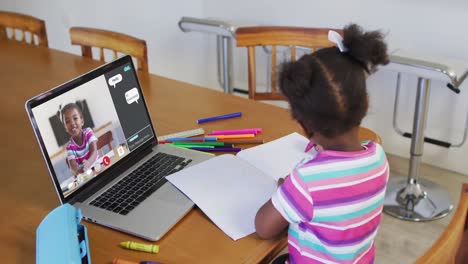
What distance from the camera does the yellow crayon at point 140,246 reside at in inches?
39.9

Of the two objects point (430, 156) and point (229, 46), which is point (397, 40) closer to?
point (430, 156)

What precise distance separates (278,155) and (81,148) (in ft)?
1.58

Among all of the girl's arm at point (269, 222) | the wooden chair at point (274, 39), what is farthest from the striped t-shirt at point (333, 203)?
the wooden chair at point (274, 39)

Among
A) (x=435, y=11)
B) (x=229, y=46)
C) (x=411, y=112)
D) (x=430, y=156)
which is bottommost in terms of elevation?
(x=430, y=156)

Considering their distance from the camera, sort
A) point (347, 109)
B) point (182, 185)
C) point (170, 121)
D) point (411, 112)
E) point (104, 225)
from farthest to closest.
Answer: point (411, 112)
point (170, 121)
point (182, 185)
point (104, 225)
point (347, 109)

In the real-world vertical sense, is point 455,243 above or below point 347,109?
below

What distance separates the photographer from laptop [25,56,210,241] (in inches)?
42.6

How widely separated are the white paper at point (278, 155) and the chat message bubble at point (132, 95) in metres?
0.29

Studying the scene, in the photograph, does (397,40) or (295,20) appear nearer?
(397,40)

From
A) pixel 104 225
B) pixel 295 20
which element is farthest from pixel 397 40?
pixel 104 225

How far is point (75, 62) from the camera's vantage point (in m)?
2.08

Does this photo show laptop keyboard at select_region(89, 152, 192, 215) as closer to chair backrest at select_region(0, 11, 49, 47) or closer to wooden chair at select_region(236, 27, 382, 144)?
wooden chair at select_region(236, 27, 382, 144)

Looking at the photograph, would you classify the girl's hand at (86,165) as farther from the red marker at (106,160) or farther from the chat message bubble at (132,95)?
the chat message bubble at (132,95)

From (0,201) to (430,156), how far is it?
2282 mm
